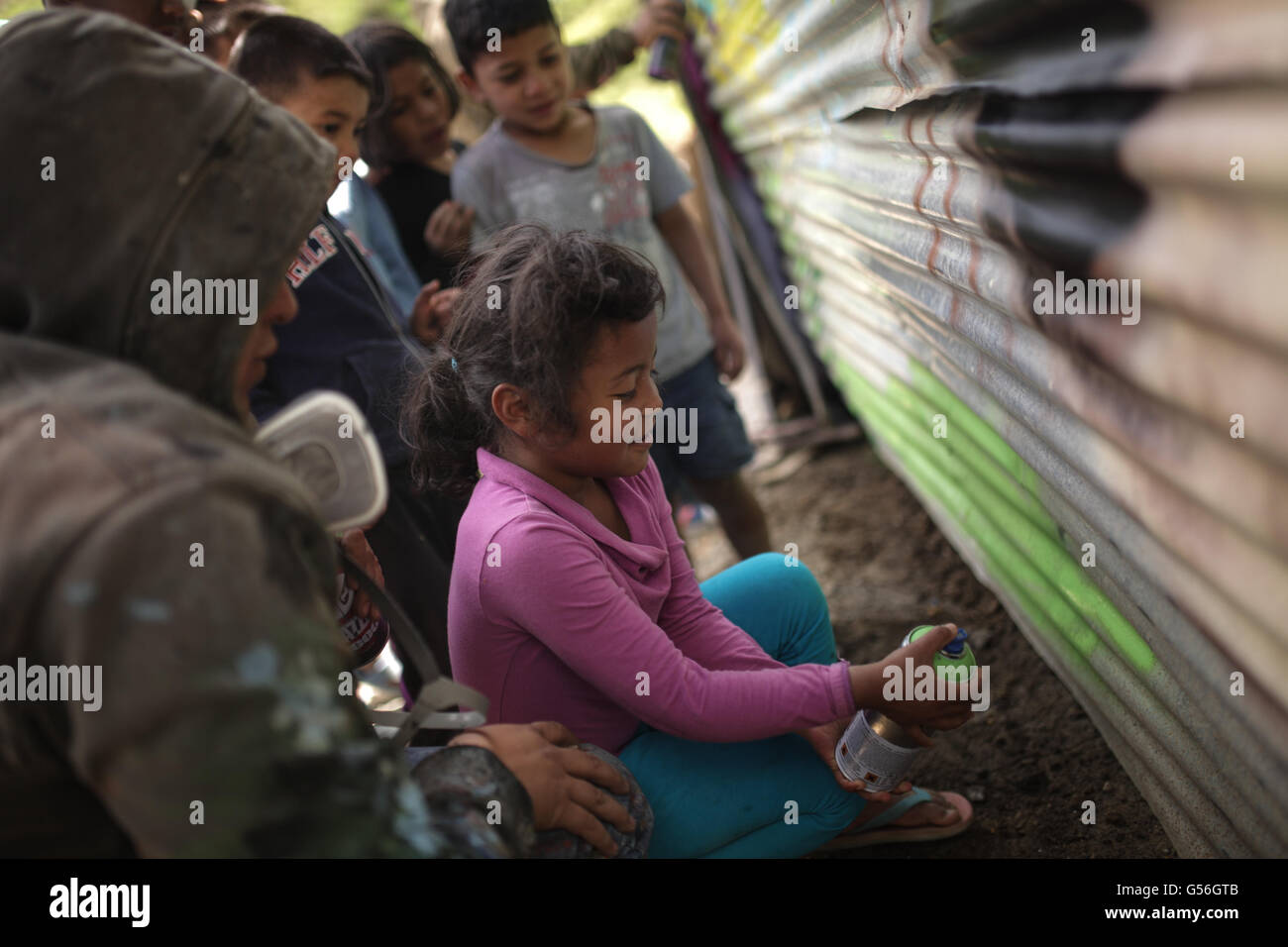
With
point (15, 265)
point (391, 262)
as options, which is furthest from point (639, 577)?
point (391, 262)

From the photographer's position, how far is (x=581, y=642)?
5.89 ft

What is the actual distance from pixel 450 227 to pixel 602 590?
6.23 ft

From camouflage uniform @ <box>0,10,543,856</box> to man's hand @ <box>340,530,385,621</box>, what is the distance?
2.29 ft

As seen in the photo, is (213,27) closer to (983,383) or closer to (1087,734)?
(983,383)

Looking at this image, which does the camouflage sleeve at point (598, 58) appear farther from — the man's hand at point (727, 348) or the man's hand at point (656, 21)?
the man's hand at point (727, 348)

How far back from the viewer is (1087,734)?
2434mm

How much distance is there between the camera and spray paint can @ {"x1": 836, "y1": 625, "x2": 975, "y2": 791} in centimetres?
195

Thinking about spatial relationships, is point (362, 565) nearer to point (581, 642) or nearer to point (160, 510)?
point (581, 642)

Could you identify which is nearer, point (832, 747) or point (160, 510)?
point (160, 510)

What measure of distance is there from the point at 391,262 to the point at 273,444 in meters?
2.14

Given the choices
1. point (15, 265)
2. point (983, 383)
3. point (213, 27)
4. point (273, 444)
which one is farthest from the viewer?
point (213, 27)

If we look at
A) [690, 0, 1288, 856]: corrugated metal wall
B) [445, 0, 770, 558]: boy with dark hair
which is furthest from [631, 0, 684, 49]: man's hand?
[690, 0, 1288, 856]: corrugated metal wall

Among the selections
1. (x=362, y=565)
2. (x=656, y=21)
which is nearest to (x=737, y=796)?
(x=362, y=565)
